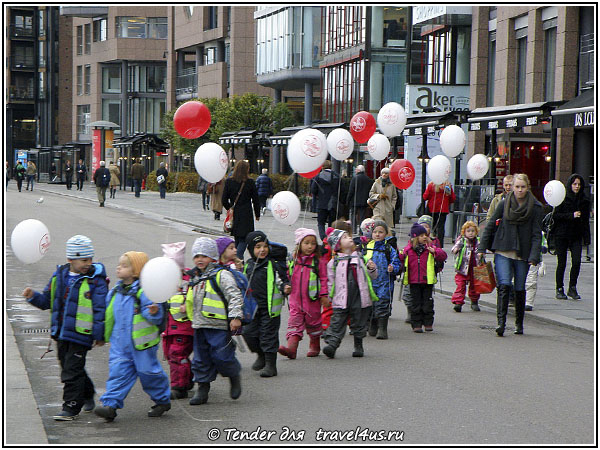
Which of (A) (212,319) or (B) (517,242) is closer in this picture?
(A) (212,319)

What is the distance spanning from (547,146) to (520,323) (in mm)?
16021

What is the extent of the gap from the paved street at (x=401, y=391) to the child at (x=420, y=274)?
0.94 feet

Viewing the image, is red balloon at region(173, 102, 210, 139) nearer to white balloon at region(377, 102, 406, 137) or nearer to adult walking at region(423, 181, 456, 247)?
white balloon at region(377, 102, 406, 137)

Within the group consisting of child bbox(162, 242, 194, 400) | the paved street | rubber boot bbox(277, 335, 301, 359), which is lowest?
the paved street

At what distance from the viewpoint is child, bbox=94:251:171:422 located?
6719 millimetres

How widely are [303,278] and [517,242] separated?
3057 millimetres

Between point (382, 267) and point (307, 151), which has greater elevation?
point (307, 151)

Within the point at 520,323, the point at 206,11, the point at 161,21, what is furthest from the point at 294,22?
the point at 520,323

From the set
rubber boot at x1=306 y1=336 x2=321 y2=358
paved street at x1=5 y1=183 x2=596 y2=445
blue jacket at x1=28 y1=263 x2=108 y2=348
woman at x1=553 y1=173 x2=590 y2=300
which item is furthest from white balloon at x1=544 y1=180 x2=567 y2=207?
blue jacket at x1=28 y1=263 x2=108 y2=348

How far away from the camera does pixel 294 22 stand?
159 ft

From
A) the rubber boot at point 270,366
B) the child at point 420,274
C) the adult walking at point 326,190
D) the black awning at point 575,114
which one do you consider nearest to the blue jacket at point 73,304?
the rubber boot at point 270,366

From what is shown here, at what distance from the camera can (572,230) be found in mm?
14023

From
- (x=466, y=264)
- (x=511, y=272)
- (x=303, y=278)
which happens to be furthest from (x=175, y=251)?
(x=466, y=264)

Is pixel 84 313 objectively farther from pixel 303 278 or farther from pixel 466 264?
pixel 466 264
